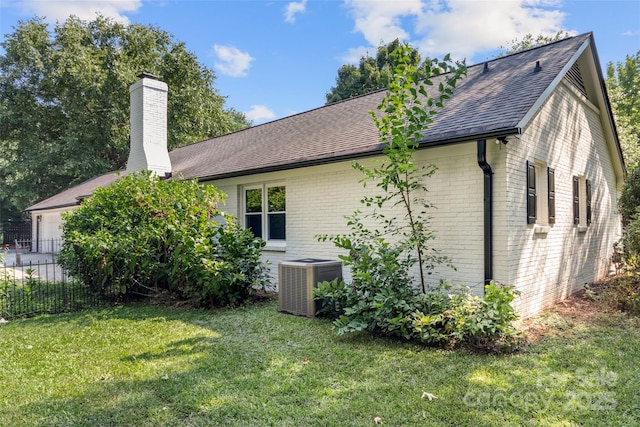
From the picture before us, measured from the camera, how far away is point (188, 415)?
10.4ft

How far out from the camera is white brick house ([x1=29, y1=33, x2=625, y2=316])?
18.8 feet

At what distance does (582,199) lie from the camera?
29.4ft

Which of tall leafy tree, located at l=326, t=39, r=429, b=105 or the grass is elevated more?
tall leafy tree, located at l=326, t=39, r=429, b=105

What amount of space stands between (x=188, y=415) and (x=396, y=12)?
440 inches

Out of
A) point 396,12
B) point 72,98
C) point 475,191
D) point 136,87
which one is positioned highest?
point 72,98

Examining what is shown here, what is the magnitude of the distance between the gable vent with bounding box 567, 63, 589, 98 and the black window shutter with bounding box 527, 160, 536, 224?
3.09m

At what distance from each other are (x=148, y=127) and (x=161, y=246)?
19.4ft

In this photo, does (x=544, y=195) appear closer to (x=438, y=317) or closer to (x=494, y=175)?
(x=494, y=175)

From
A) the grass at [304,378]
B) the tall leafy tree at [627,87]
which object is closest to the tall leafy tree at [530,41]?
the tall leafy tree at [627,87]

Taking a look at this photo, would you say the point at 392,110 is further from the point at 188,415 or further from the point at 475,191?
the point at 188,415

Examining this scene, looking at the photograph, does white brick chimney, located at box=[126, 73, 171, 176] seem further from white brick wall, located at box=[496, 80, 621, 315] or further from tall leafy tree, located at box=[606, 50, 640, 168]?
tall leafy tree, located at box=[606, 50, 640, 168]

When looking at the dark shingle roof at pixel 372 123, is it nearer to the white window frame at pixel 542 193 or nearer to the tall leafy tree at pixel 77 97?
the white window frame at pixel 542 193

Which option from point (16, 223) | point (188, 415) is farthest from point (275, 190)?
point (16, 223)

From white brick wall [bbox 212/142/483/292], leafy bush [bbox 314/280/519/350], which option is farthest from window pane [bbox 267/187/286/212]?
leafy bush [bbox 314/280/519/350]
